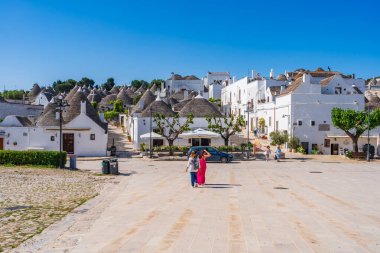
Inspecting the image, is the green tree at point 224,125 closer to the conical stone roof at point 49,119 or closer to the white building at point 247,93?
the white building at point 247,93

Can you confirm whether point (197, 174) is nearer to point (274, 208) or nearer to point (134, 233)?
point (274, 208)

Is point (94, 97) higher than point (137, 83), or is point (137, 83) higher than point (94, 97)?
point (137, 83)

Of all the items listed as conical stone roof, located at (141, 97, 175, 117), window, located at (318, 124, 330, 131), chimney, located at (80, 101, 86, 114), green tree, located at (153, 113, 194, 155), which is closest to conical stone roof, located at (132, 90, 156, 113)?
conical stone roof, located at (141, 97, 175, 117)

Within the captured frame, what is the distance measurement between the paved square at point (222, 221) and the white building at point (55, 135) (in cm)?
2178

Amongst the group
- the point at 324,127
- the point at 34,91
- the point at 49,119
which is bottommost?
the point at 324,127

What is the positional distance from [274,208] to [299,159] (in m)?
26.5

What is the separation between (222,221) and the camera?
1152cm

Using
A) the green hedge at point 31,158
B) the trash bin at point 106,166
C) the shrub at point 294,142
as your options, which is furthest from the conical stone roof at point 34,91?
the trash bin at point 106,166

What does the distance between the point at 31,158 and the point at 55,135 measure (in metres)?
12.1

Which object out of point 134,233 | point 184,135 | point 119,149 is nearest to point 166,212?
point 134,233

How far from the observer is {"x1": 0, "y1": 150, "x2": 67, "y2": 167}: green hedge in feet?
94.9

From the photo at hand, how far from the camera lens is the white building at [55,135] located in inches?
1606

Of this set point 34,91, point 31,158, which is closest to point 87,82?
point 34,91

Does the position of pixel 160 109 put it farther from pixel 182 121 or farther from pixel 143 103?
pixel 143 103
